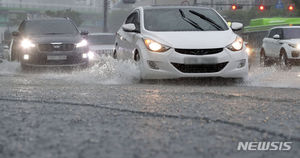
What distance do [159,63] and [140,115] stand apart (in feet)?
13.6

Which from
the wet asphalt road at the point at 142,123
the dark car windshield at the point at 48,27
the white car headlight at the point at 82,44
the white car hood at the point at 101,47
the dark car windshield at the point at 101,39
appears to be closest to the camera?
the wet asphalt road at the point at 142,123

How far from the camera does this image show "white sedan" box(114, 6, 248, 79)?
938 cm

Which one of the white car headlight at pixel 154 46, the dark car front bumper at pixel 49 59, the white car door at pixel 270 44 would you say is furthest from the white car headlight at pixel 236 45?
the white car door at pixel 270 44

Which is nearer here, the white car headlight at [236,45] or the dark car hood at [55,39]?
the white car headlight at [236,45]

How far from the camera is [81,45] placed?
48.4ft

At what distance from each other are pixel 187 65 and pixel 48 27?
23.2 feet

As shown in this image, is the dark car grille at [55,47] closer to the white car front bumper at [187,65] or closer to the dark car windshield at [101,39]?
the dark car windshield at [101,39]

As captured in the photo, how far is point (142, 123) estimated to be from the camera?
4.88 meters

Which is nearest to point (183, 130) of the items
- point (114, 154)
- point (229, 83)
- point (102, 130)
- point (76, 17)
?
point (102, 130)

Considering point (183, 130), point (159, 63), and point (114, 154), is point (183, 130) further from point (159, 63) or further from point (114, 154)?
point (159, 63)

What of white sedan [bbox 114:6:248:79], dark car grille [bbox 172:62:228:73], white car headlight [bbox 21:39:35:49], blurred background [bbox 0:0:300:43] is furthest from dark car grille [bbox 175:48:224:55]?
blurred background [bbox 0:0:300:43]

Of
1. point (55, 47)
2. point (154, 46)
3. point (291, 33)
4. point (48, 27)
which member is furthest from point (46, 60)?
point (291, 33)

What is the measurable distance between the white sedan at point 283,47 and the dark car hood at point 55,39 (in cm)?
712

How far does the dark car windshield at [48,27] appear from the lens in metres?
15.2
